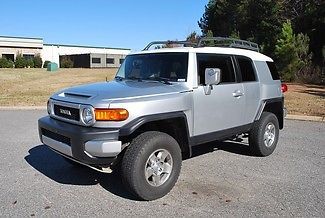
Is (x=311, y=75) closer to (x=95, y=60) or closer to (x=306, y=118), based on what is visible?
(x=306, y=118)

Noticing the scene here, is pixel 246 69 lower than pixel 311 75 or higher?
lower

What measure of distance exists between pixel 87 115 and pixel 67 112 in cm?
48

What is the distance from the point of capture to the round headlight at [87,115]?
434 centimetres

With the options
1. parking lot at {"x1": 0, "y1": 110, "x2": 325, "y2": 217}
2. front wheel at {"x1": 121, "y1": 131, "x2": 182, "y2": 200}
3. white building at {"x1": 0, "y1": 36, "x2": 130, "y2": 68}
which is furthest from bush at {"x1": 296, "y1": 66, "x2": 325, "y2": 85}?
white building at {"x1": 0, "y1": 36, "x2": 130, "y2": 68}

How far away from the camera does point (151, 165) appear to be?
181 inches

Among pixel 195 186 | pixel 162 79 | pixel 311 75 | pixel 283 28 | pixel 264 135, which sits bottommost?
pixel 195 186

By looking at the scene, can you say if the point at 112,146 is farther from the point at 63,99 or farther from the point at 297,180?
the point at 297,180

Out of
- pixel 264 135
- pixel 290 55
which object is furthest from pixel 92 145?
pixel 290 55

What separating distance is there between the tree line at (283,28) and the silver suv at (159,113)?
18497mm

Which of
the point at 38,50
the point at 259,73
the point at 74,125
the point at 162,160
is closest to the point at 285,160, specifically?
the point at 259,73

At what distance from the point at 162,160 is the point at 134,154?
1.59 feet

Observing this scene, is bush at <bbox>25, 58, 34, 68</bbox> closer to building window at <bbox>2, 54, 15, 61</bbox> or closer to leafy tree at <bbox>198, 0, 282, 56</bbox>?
building window at <bbox>2, 54, 15, 61</bbox>

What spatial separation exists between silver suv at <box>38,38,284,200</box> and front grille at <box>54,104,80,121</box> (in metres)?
0.01

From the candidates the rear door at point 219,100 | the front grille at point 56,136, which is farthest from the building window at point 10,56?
the rear door at point 219,100
